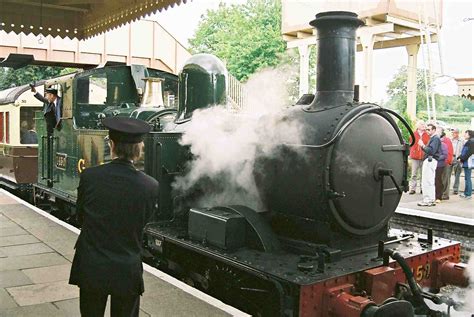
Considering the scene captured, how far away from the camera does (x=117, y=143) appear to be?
2.62 m

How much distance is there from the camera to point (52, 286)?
450 centimetres

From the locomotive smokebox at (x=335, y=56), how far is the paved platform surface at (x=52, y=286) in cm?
186

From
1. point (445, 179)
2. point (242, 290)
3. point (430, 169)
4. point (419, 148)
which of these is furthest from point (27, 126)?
point (242, 290)

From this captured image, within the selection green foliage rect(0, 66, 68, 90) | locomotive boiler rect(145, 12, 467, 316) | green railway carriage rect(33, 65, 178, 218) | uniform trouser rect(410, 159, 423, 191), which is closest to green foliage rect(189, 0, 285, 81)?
green foliage rect(0, 66, 68, 90)

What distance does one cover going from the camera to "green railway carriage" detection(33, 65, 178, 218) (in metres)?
6.42

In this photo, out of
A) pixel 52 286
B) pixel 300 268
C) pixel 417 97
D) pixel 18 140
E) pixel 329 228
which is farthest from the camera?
pixel 417 97

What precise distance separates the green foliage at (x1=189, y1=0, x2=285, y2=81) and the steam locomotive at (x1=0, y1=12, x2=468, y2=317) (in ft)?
56.5

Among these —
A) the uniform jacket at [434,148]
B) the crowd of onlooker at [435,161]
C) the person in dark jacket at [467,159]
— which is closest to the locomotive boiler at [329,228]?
the crowd of onlooker at [435,161]

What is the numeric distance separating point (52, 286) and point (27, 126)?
9.46 metres

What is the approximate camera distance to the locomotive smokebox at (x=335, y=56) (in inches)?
162

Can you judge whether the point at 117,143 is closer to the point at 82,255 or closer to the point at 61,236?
the point at 82,255

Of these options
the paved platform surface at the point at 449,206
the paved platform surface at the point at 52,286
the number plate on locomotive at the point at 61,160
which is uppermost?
the number plate on locomotive at the point at 61,160

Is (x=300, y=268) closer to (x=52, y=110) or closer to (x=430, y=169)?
(x=52, y=110)

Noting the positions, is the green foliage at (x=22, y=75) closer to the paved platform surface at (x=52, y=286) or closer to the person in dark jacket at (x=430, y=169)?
the person in dark jacket at (x=430, y=169)
